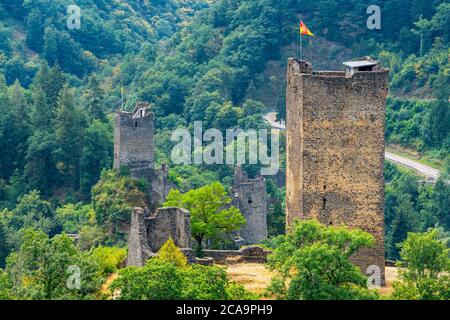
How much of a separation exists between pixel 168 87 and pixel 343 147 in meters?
79.7

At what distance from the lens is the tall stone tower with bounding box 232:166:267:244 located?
280ft

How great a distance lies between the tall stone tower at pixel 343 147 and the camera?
56531mm

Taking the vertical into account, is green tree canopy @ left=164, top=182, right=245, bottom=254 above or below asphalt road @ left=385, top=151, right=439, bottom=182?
below

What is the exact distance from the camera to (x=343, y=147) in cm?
5659

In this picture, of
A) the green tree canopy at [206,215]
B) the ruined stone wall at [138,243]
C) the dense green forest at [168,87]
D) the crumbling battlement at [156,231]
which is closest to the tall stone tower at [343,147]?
the crumbling battlement at [156,231]

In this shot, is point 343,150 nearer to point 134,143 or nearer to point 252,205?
point 252,205

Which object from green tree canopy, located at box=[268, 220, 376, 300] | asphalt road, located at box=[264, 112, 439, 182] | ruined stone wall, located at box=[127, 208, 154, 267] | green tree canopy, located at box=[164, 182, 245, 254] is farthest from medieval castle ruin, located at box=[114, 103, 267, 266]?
green tree canopy, located at box=[268, 220, 376, 300]

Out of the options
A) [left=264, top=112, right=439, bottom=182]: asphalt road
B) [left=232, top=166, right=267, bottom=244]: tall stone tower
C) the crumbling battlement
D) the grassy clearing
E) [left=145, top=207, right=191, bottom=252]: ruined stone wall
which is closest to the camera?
the grassy clearing

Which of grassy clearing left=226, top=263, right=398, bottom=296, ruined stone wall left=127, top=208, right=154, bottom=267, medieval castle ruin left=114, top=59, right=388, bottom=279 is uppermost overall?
medieval castle ruin left=114, top=59, right=388, bottom=279

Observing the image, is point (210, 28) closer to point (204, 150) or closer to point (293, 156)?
point (204, 150)

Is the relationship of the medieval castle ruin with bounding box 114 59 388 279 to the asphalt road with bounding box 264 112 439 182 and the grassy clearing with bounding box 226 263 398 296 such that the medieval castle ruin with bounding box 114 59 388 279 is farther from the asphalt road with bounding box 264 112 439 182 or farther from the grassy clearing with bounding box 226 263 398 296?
the asphalt road with bounding box 264 112 439 182

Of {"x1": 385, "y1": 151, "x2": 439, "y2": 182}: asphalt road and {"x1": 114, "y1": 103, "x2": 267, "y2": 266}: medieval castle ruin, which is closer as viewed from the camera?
{"x1": 114, "y1": 103, "x2": 267, "y2": 266}: medieval castle ruin

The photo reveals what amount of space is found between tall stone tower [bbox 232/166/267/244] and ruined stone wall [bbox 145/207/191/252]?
81.8 ft

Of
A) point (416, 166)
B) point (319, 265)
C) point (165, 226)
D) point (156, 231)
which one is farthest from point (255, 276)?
point (416, 166)
